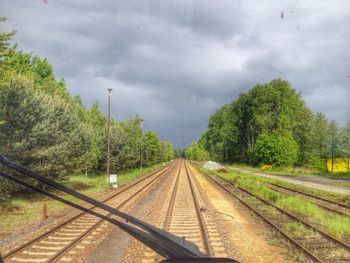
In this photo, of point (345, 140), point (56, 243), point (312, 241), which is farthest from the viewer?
point (345, 140)

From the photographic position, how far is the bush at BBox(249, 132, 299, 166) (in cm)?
8274

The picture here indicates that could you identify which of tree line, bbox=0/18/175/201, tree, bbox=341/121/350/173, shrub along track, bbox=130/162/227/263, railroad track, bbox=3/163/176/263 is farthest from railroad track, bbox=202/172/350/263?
tree, bbox=341/121/350/173

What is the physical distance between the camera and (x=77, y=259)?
965 centimetres

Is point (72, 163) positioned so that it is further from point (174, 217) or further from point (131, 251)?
point (131, 251)

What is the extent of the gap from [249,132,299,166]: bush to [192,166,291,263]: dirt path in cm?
6506

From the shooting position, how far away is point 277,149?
82688mm

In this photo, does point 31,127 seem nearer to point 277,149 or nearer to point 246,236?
point 246,236

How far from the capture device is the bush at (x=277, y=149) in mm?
82738

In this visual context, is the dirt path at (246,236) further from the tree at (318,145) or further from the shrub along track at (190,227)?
the tree at (318,145)

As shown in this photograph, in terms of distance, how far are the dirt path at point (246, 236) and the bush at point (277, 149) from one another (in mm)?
65065

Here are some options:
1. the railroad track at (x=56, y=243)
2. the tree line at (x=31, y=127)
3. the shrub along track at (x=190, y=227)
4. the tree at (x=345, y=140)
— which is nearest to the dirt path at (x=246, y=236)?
the shrub along track at (x=190, y=227)

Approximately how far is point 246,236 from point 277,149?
2851 inches

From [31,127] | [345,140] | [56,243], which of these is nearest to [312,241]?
[56,243]

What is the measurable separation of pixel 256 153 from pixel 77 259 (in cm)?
8296
